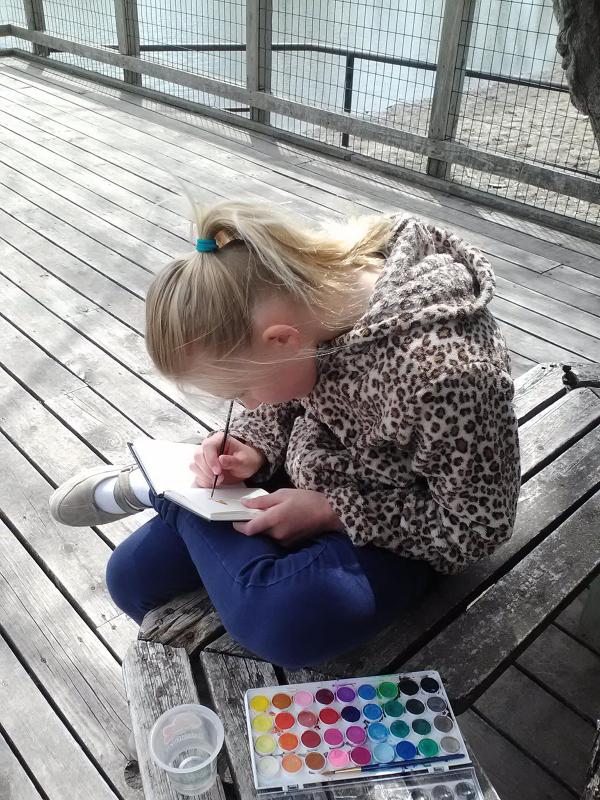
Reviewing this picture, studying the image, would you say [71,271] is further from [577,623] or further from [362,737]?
[362,737]

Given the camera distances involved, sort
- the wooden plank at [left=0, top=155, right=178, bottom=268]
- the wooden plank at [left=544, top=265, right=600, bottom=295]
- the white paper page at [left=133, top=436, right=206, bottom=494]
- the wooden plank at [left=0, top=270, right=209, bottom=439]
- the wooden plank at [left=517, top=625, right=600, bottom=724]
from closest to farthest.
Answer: the white paper page at [left=133, top=436, right=206, bottom=494], the wooden plank at [left=517, top=625, right=600, bottom=724], the wooden plank at [left=0, top=270, right=209, bottom=439], the wooden plank at [left=544, top=265, right=600, bottom=295], the wooden plank at [left=0, top=155, right=178, bottom=268]

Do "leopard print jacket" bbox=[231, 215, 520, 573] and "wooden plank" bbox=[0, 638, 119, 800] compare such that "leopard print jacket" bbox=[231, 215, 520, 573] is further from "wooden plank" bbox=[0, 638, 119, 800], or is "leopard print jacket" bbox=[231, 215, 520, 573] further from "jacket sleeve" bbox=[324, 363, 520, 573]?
"wooden plank" bbox=[0, 638, 119, 800]

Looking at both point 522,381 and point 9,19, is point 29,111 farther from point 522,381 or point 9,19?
point 522,381

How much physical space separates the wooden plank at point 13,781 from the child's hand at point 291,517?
522 mm

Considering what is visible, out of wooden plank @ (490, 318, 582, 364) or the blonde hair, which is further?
wooden plank @ (490, 318, 582, 364)

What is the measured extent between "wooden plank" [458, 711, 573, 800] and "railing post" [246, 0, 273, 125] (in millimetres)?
3679

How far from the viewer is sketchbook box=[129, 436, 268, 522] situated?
111 centimetres

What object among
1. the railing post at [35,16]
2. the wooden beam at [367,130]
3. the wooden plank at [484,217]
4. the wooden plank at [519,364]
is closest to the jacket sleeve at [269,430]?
the wooden plank at [519,364]

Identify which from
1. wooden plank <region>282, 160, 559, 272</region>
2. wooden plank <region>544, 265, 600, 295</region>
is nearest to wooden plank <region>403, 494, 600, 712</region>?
wooden plank <region>544, 265, 600, 295</region>

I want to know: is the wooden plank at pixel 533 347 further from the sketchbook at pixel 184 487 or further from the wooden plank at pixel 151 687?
the wooden plank at pixel 151 687

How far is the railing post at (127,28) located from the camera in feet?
15.7

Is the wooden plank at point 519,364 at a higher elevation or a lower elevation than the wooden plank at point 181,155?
higher

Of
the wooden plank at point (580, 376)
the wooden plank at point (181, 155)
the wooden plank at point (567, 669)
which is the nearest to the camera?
the wooden plank at point (567, 669)

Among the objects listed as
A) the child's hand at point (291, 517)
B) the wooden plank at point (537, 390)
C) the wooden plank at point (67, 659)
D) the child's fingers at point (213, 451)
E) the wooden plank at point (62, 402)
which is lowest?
the wooden plank at point (62, 402)
